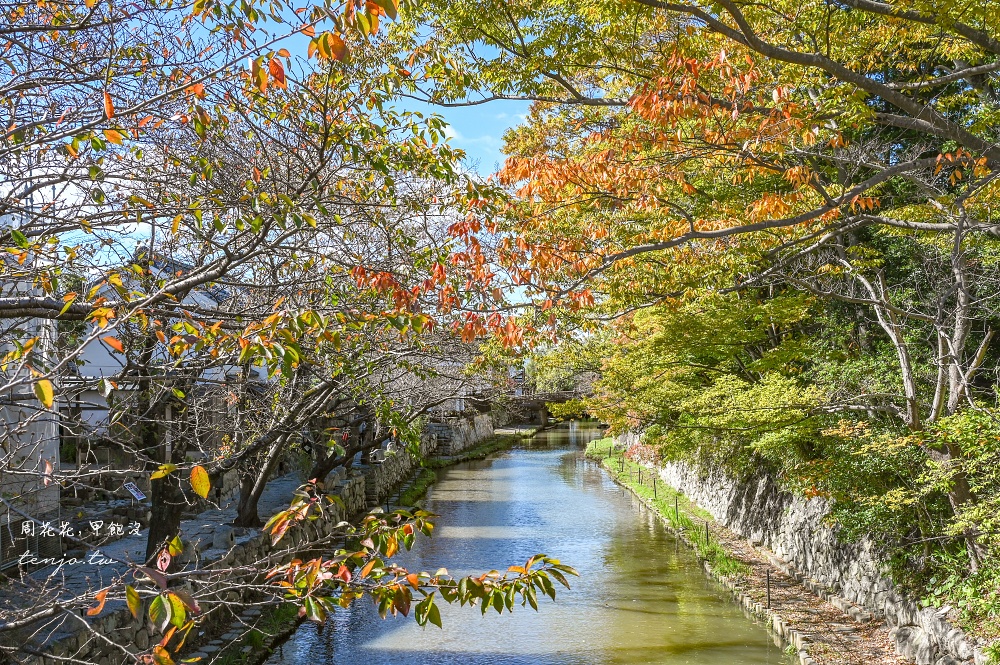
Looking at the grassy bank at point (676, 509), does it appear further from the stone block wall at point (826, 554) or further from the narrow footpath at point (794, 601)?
the stone block wall at point (826, 554)

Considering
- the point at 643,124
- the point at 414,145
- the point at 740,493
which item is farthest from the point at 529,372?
the point at 414,145

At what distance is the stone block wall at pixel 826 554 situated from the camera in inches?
368

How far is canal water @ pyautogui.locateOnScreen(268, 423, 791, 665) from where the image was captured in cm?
1121

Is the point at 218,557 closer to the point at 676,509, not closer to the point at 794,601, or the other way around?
the point at 794,601

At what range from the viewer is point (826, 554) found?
13.3 m

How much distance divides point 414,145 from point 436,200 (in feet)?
7.97

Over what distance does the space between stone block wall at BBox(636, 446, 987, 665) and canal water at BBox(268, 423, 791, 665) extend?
1.63 m

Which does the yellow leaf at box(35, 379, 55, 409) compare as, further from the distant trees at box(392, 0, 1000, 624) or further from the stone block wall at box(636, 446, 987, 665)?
the stone block wall at box(636, 446, 987, 665)

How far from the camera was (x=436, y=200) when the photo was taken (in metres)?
7.96

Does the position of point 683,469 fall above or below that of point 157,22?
below

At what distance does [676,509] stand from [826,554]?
720 cm

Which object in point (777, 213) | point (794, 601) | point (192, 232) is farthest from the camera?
point (794, 601)

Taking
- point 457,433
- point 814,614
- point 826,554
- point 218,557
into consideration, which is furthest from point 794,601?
point 457,433

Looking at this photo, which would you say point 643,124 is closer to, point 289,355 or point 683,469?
point 289,355
